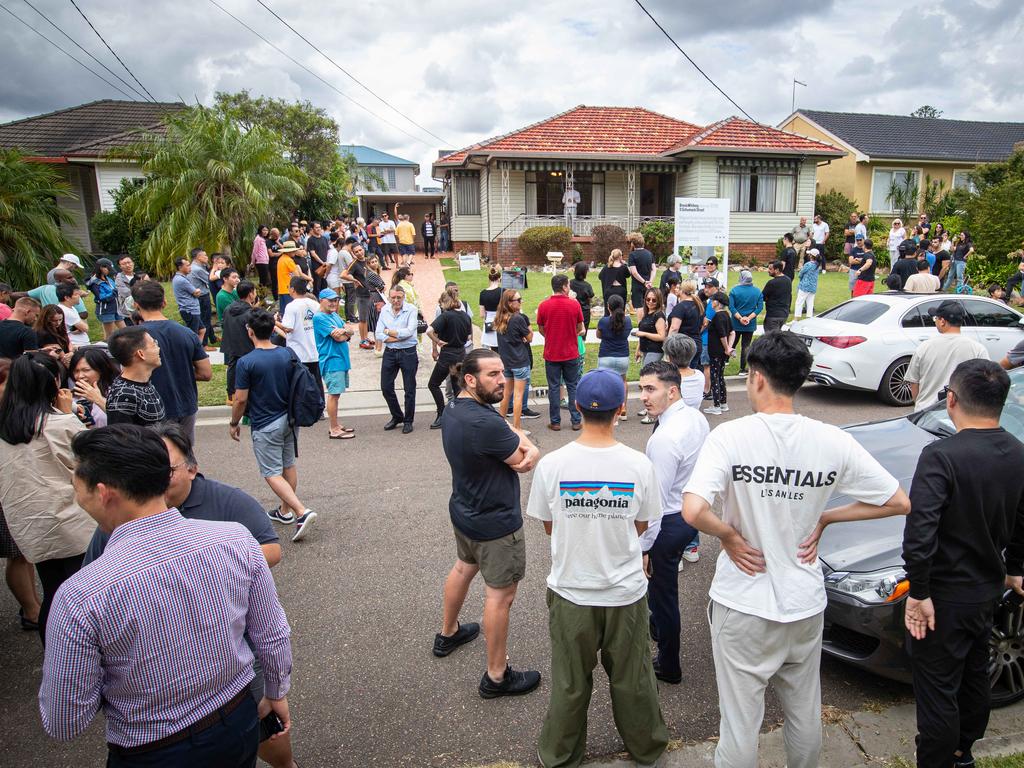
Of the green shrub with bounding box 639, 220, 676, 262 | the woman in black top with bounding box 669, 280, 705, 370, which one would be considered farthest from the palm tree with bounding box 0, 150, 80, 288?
the green shrub with bounding box 639, 220, 676, 262

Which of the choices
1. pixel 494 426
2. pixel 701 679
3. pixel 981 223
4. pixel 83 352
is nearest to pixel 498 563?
pixel 494 426

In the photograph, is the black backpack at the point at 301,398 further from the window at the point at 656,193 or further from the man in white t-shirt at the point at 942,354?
the window at the point at 656,193

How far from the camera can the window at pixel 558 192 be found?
81.6 ft

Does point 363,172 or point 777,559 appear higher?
point 363,172

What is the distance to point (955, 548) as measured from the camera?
273 centimetres

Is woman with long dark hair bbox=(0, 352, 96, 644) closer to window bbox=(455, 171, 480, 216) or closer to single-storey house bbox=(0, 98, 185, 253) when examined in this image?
single-storey house bbox=(0, 98, 185, 253)

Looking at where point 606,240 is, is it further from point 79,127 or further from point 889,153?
point 79,127

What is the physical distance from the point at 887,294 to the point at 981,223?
9.56 metres

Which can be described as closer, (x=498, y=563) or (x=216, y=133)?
(x=498, y=563)

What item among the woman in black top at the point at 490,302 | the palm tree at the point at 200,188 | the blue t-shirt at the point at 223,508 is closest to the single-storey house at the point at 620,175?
the palm tree at the point at 200,188

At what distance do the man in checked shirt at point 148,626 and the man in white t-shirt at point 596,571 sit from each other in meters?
1.26

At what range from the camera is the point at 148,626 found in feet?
6.46

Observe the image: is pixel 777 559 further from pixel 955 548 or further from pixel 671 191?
pixel 671 191

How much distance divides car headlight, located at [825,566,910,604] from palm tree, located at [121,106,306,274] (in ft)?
47.5
